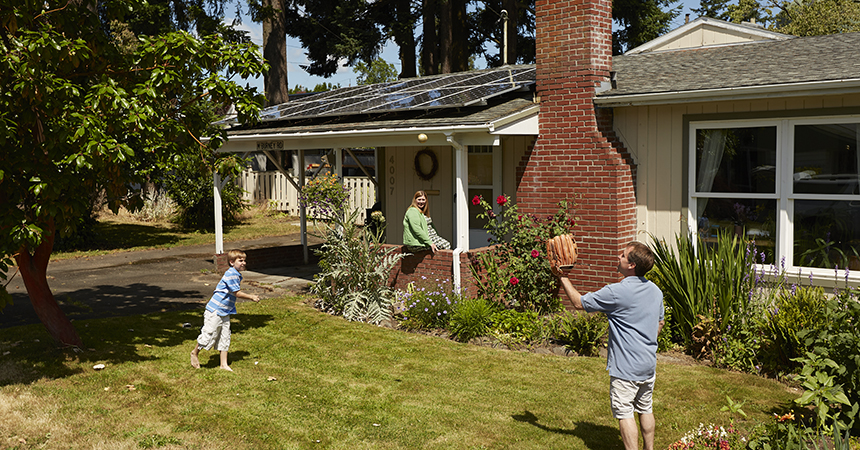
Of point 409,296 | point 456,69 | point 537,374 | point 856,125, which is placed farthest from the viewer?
point 456,69

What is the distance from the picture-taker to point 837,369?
5.12 metres

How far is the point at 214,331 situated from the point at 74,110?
8.47 feet

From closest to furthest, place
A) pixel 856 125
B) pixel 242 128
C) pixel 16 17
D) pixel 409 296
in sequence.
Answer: pixel 16 17
pixel 856 125
pixel 409 296
pixel 242 128

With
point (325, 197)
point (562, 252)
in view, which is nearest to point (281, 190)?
point (325, 197)

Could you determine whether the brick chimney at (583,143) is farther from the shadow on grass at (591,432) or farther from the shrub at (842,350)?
the shrub at (842,350)

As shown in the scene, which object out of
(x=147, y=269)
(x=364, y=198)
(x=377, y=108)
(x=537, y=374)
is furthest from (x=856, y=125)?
(x=364, y=198)

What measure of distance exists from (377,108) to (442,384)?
229 inches

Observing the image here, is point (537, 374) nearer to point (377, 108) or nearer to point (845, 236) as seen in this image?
point (845, 236)

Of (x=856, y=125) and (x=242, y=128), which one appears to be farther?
(x=242, y=128)

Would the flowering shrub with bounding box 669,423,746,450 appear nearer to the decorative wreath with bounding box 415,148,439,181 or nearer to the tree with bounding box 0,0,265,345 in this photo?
the tree with bounding box 0,0,265,345

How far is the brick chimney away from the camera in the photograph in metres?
9.44

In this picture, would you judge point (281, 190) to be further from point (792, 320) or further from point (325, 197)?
point (792, 320)

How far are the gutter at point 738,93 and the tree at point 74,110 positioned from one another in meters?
4.65

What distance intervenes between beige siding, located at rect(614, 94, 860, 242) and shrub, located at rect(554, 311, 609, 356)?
1.87 metres
